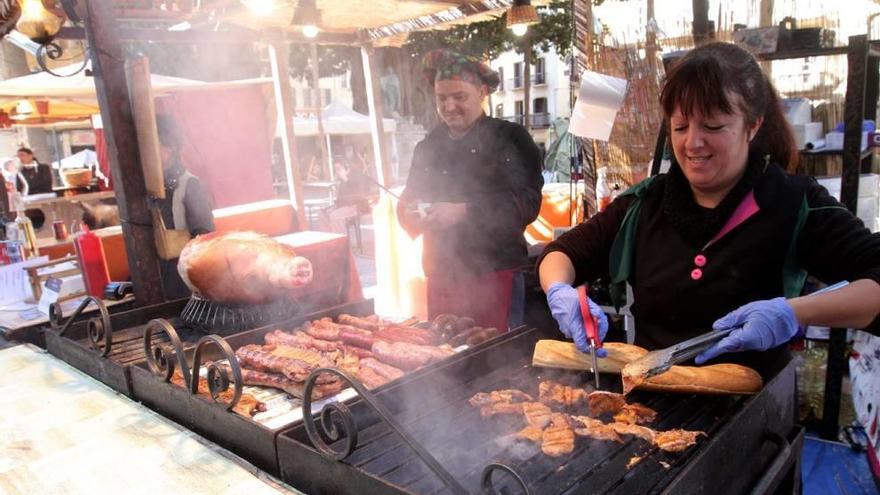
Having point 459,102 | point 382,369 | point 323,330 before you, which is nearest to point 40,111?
point 459,102

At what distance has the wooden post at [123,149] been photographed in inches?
122

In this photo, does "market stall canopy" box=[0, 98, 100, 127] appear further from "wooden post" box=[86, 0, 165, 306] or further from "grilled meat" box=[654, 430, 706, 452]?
"grilled meat" box=[654, 430, 706, 452]

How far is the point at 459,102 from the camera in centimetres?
359

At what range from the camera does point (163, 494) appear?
1.61 metres

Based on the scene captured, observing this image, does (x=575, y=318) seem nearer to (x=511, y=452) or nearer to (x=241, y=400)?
(x=511, y=452)

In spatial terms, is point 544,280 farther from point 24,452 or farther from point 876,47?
point 876,47

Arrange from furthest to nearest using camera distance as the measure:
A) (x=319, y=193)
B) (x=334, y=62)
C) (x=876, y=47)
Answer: (x=319, y=193) < (x=334, y=62) < (x=876, y=47)

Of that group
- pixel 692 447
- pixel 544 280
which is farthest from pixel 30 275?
pixel 692 447

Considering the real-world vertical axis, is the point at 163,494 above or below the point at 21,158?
below

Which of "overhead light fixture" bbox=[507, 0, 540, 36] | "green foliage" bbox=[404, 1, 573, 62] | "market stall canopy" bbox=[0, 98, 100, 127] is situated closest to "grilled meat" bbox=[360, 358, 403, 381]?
"overhead light fixture" bbox=[507, 0, 540, 36]

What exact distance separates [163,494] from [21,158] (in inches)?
533

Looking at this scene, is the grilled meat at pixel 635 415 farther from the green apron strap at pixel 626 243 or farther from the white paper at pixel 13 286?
the white paper at pixel 13 286

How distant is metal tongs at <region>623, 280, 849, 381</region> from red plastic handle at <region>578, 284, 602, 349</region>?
197 millimetres

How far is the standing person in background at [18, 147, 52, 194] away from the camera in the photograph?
39.1 ft
